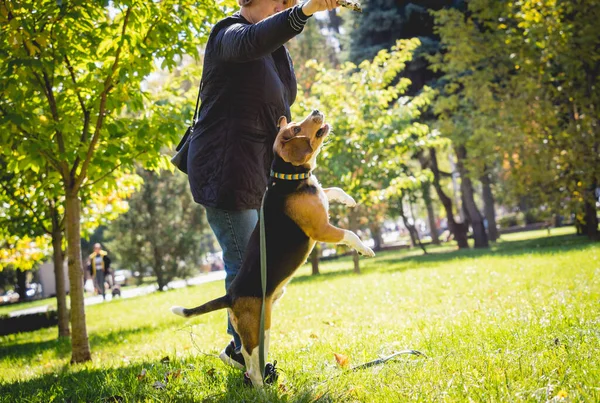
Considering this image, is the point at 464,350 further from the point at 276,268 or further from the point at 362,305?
the point at 362,305

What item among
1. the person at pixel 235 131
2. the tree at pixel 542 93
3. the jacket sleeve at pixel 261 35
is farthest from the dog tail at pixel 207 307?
the tree at pixel 542 93

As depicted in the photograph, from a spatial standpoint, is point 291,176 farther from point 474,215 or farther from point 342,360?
point 474,215

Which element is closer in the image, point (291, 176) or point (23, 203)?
point (291, 176)

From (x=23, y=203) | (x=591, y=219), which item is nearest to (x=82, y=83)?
(x=23, y=203)

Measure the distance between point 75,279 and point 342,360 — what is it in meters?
3.45

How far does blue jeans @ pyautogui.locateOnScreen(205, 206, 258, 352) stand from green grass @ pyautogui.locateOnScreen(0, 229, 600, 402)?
0.78 metres

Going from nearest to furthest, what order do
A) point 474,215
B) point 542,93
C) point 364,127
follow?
1. point 364,127
2. point 542,93
3. point 474,215

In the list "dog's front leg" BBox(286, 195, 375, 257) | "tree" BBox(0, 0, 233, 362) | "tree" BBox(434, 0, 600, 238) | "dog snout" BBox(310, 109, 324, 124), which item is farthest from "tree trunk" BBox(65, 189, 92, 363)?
"tree" BBox(434, 0, 600, 238)

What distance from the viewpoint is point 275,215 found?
290 centimetres

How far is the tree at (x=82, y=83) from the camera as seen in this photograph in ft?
14.8

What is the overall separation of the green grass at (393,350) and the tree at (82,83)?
5.04 feet

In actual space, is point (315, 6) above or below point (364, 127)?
below

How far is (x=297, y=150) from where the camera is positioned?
9.40 feet

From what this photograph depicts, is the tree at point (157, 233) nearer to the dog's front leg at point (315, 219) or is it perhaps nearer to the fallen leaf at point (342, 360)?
the fallen leaf at point (342, 360)
